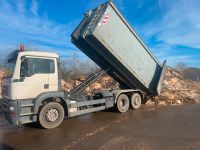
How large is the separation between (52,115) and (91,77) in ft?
10.2

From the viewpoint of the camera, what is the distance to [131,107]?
12164mm

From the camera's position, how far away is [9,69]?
816 cm

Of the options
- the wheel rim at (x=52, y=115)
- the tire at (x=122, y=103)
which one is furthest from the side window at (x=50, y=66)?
the tire at (x=122, y=103)

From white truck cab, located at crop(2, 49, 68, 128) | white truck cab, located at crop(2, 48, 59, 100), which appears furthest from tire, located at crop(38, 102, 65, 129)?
white truck cab, located at crop(2, 48, 59, 100)

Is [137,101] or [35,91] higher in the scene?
[35,91]

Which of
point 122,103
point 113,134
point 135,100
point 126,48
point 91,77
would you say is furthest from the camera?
point 135,100

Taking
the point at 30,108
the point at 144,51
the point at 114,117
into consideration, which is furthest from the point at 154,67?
the point at 30,108

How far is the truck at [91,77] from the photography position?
7773mm

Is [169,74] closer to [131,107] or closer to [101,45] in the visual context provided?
[131,107]

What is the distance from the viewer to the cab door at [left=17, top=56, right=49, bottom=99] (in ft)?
25.3

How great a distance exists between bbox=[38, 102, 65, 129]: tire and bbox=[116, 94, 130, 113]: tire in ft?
11.5

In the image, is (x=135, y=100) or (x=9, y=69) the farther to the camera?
(x=135, y=100)

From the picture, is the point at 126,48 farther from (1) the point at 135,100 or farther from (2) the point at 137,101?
(2) the point at 137,101

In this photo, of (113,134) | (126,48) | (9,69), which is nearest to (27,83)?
(9,69)
